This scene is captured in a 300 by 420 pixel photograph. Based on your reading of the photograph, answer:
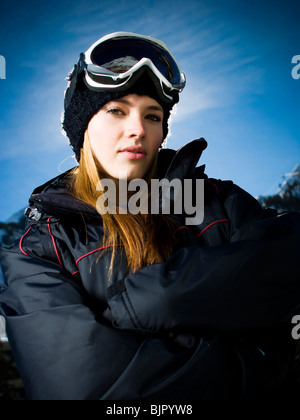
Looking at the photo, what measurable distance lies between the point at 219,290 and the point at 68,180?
1353 millimetres

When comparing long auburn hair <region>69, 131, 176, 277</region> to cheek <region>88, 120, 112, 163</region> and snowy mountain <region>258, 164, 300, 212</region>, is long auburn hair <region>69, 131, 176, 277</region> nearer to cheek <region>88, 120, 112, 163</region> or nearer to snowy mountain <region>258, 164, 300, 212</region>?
cheek <region>88, 120, 112, 163</region>

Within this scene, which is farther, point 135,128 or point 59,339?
point 135,128

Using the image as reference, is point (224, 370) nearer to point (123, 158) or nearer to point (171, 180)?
point (171, 180)

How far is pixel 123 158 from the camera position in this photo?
180 centimetres

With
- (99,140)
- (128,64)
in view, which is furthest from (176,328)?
(128,64)

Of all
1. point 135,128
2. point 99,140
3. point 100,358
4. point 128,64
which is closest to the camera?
point 100,358

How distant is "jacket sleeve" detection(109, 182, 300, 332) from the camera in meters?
1.21

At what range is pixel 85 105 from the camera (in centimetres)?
200

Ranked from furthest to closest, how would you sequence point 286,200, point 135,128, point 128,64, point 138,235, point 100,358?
point 286,200
point 128,64
point 135,128
point 138,235
point 100,358

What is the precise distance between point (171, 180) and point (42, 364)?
1.20 metres

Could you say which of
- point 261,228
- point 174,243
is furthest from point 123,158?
point 261,228

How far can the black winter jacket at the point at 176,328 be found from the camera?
1186 millimetres

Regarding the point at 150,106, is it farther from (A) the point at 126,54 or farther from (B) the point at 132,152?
(A) the point at 126,54

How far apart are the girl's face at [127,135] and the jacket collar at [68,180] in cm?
20
